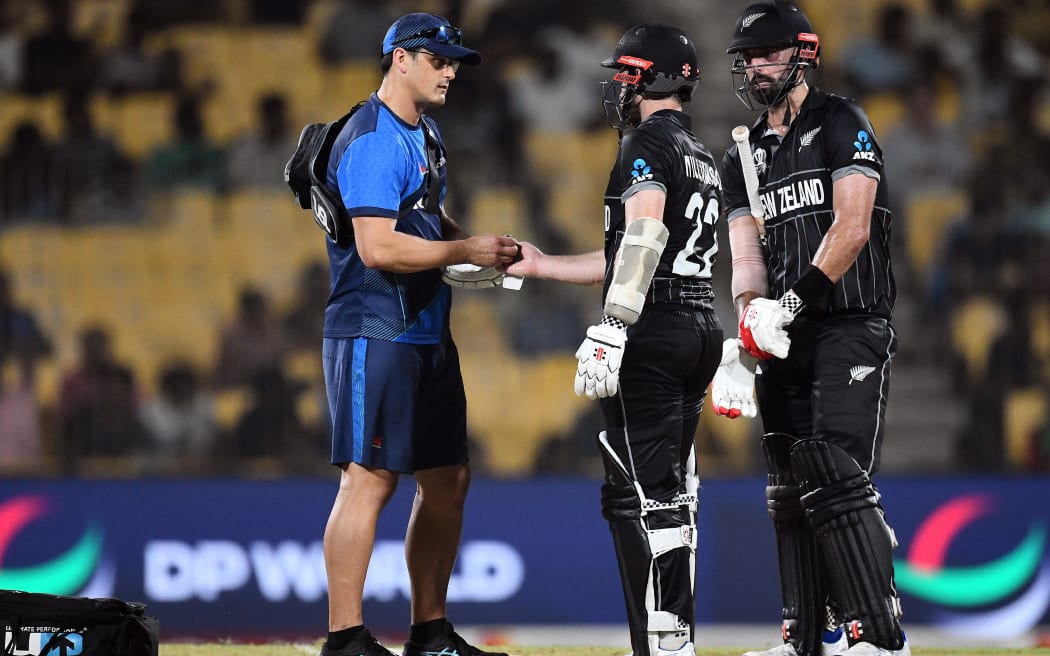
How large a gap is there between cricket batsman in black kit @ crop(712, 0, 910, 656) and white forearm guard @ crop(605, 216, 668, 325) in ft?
1.30

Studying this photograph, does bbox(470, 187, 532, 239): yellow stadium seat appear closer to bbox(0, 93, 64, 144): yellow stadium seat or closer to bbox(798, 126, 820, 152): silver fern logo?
bbox(0, 93, 64, 144): yellow stadium seat

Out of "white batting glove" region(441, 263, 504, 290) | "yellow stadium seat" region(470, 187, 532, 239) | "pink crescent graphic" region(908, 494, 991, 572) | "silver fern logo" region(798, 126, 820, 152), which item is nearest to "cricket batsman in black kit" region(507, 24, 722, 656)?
"silver fern logo" region(798, 126, 820, 152)

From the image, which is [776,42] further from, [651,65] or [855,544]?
[855,544]

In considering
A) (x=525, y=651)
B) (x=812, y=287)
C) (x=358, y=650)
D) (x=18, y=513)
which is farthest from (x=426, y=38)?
(x=18, y=513)

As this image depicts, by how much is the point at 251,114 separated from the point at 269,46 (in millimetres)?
627

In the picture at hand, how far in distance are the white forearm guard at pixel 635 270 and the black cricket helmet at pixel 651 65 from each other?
1.76 feet

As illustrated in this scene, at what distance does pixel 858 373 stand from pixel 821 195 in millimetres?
599

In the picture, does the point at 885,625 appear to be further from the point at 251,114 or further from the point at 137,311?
the point at 251,114

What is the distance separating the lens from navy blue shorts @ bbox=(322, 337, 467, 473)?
14.5 ft

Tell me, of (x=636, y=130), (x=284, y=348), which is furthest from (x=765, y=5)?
(x=284, y=348)

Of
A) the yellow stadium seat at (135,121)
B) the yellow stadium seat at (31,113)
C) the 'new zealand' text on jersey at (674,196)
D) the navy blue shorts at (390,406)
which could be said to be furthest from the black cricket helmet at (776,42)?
the yellow stadium seat at (31,113)

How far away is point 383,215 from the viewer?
4.36 meters

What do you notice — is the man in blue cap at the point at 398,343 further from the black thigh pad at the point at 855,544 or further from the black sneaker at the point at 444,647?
the black thigh pad at the point at 855,544

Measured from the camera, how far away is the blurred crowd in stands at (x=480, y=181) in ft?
27.7
